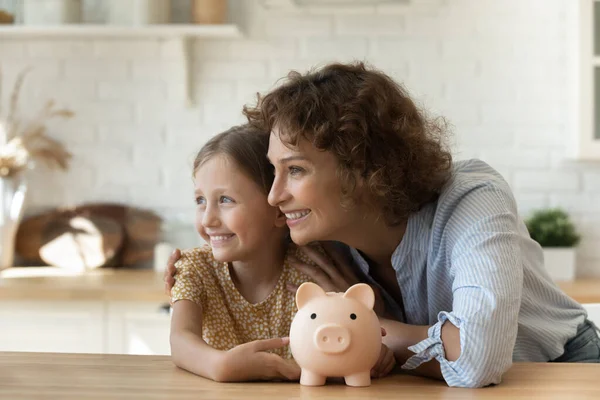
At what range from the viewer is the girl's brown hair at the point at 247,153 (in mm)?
1408

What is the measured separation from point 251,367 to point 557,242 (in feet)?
7.34

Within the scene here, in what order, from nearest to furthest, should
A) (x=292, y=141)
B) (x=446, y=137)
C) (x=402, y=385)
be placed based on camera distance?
1. (x=402, y=385)
2. (x=292, y=141)
3. (x=446, y=137)

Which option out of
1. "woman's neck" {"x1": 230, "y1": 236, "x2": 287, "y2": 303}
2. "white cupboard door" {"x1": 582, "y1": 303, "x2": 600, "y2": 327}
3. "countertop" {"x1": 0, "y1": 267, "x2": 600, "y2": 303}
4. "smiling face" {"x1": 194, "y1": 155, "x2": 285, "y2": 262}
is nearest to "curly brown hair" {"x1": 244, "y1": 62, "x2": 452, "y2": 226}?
"smiling face" {"x1": 194, "y1": 155, "x2": 285, "y2": 262}

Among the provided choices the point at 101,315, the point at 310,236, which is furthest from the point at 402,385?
the point at 101,315

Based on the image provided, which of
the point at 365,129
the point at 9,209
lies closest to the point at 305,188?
the point at 365,129

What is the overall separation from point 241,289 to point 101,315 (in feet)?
5.17

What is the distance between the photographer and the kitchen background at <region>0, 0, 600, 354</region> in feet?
10.8

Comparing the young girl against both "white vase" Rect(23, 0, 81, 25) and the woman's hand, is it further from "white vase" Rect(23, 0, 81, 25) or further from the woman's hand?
"white vase" Rect(23, 0, 81, 25)

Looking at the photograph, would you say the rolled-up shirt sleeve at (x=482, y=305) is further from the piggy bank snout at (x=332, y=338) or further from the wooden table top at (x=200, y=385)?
the piggy bank snout at (x=332, y=338)

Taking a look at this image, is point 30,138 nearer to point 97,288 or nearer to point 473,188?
point 97,288

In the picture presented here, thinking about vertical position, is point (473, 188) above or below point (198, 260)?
above

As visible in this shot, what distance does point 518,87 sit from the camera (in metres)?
3.32

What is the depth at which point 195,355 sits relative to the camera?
1189mm

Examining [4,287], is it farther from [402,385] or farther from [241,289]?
[402,385]
